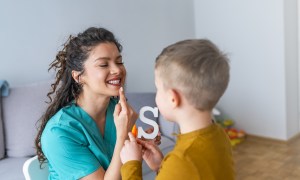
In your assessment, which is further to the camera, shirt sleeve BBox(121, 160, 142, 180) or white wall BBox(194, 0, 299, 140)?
white wall BBox(194, 0, 299, 140)

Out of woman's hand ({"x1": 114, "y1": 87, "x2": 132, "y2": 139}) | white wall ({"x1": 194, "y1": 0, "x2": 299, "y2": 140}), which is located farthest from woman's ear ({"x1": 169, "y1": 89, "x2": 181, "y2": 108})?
white wall ({"x1": 194, "y1": 0, "x2": 299, "y2": 140})

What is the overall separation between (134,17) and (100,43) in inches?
75.6

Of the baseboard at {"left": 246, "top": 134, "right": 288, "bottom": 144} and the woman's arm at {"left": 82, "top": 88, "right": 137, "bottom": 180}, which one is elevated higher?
the woman's arm at {"left": 82, "top": 88, "right": 137, "bottom": 180}

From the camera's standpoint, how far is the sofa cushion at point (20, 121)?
239cm

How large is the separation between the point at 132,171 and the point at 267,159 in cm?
245

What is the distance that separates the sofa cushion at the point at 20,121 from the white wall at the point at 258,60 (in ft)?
6.61

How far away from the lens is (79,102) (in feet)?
4.56

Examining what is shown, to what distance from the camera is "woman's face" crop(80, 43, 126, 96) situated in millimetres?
1333

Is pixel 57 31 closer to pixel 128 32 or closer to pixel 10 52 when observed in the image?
pixel 10 52

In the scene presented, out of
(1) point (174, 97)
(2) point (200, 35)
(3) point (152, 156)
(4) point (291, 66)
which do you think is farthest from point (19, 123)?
(4) point (291, 66)

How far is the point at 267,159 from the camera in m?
3.10

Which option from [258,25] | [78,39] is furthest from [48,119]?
[258,25]

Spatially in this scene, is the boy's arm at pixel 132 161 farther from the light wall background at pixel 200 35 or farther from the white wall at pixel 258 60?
the white wall at pixel 258 60

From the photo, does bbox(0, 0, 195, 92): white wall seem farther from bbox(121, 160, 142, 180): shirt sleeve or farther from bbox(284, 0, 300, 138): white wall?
bbox(121, 160, 142, 180): shirt sleeve
